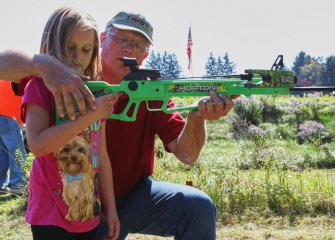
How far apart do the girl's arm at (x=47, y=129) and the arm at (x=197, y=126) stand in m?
0.65

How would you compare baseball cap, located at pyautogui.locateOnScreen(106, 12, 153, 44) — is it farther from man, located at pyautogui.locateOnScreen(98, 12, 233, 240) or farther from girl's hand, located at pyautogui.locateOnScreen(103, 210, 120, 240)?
girl's hand, located at pyautogui.locateOnScreen(103, 210, 120, 240)

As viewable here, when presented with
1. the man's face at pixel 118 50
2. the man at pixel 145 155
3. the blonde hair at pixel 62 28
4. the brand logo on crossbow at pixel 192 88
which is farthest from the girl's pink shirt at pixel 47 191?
the man's face at pixel 118 50

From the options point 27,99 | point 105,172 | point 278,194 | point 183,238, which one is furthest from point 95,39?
point 278,194

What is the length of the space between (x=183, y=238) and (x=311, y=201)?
3.09m

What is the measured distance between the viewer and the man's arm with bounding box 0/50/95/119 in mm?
2135

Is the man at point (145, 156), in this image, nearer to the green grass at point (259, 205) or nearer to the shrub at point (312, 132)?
the green grass at point (259, 205)

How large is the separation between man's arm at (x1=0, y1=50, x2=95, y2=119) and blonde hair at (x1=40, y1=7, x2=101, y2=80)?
3.2 inches

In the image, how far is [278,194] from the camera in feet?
17.6

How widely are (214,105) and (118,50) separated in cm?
99

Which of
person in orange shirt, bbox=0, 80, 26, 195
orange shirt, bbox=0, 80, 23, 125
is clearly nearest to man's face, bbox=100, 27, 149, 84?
orange shirt, bbox=0, 80, 23, 125

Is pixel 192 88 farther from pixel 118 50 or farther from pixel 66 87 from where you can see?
pixel 118 50

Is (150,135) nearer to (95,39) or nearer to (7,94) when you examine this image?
(95,39)

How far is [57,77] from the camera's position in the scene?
2156 millimetres

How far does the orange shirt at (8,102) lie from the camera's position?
201 inches
